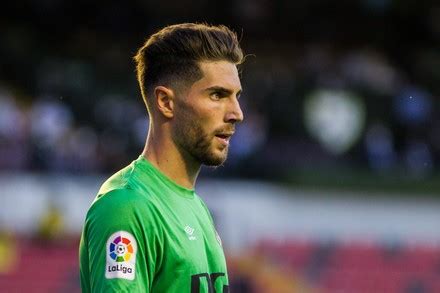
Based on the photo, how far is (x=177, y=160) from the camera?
164 inches

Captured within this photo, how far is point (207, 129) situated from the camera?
13.3ft

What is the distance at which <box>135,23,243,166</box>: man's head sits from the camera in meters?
4.07

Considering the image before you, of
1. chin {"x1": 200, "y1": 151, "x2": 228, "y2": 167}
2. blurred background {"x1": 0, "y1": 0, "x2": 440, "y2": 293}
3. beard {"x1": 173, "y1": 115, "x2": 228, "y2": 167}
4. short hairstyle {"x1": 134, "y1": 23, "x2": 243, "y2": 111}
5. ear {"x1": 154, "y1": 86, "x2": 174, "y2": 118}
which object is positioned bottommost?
chin {"x1": 200, "y1": 151, "x2": 228, "y2": 167}

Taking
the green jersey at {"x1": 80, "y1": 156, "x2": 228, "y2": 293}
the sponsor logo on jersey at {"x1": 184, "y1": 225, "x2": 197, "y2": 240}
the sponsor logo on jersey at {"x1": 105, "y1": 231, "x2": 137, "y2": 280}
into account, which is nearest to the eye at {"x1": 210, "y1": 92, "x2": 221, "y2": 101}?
the green jersey at {"x1": 80, "y1": 156, "x2": 228, "y2": 293}

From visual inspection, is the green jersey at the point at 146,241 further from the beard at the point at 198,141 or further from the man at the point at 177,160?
the beard at the point at 198,141

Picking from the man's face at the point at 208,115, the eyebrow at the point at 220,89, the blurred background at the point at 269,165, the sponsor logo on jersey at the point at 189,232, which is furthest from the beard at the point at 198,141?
the blurred background at the point at 269,165

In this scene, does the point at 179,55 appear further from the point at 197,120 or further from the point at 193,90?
the point at 197,120

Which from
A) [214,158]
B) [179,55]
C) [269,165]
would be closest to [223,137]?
[214,158]

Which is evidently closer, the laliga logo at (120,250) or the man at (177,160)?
the laliga logo at (120,250)

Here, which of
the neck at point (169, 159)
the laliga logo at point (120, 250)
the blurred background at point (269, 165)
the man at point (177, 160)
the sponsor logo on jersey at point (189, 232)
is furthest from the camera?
the blurred background at point (269, 165)

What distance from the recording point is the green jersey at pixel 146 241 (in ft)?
12.3

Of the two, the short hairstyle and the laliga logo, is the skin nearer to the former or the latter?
the short hairstyle

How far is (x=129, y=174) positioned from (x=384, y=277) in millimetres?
13613

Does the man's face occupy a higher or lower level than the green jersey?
higher
